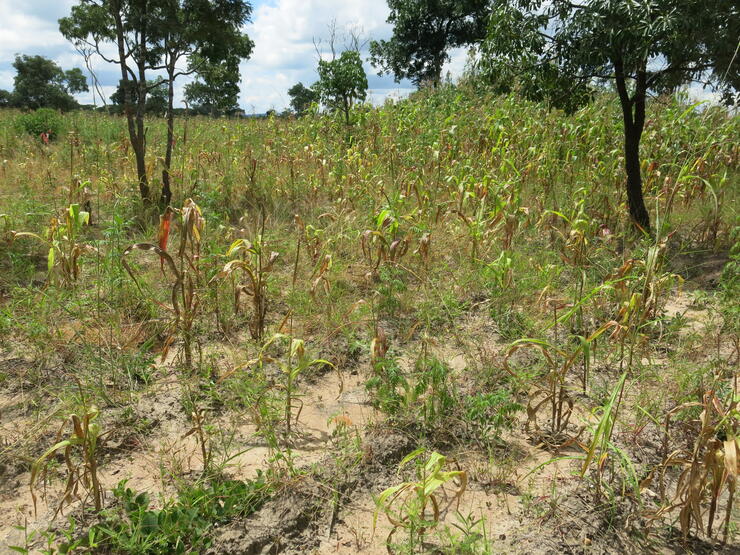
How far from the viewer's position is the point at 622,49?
4.27 meters

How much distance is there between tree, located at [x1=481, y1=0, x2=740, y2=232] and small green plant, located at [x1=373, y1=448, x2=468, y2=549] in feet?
10.1

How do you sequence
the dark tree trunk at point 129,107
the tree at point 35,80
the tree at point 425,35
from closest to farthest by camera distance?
1. the dark tree trunk at point 129,107
2. the tree at point 425,35
3. the tree at point 35,80

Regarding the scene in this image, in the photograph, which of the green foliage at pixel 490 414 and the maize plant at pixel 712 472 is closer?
the maize plant at pixel 712 472

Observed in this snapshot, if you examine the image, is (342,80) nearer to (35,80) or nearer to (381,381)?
(381,381)

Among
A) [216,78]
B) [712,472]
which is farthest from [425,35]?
[712,472]

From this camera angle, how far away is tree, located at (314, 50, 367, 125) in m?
9.95

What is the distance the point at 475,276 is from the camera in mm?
4066

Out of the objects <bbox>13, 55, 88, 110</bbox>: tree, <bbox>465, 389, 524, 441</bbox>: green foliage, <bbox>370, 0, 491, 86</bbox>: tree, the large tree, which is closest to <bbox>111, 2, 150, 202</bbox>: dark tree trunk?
the large tree

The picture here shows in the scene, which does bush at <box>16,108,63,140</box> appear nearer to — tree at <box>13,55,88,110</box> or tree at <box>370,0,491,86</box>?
tree at <box>370,0,491,86</box>

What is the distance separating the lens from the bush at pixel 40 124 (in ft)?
31.9

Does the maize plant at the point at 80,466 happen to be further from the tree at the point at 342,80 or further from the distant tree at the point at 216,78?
the tree at the point at 342,80

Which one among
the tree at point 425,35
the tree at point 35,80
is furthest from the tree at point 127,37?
the tree at point 35,80

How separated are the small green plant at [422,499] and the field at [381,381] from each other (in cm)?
2

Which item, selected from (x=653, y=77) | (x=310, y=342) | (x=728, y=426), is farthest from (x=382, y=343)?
(x=653, y=77)
